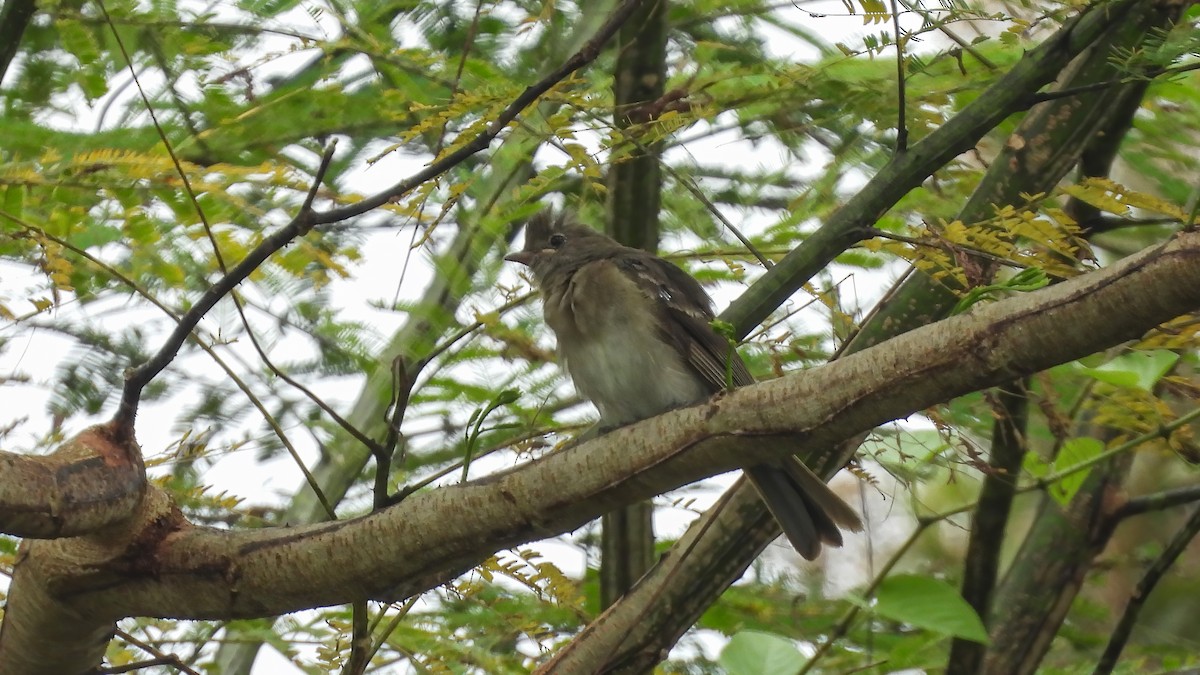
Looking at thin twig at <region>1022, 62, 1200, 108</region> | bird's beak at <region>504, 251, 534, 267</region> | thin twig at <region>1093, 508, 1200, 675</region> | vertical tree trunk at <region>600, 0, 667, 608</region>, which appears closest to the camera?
thin twig at <region>1022, 62, 1200, 108</region>

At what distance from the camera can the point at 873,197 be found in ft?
11.2

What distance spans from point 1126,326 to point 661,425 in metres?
0.89

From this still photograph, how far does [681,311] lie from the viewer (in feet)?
14.1

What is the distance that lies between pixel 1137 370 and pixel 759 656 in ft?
3.59

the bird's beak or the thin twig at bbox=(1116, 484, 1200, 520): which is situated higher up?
the bird's beak

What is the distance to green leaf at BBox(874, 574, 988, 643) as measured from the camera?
295 centimetres

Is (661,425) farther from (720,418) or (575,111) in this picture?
(575,111)

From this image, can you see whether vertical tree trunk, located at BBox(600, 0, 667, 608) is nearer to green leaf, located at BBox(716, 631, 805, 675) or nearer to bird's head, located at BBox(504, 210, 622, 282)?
bird's head, located at BBox(504, 210, 622, 282)

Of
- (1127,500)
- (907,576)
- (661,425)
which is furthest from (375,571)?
(1127,500)

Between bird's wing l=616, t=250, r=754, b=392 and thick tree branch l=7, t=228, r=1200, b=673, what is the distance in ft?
4.87

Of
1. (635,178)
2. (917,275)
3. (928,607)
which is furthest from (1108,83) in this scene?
(635,178)

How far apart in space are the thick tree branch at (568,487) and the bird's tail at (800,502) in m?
1.06

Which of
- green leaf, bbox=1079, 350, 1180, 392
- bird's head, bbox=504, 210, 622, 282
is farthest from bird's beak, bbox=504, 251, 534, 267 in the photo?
green leaf, bbox=1079, 350, 1180, 392

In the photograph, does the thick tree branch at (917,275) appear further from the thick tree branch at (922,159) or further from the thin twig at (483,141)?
the thin twig at (483,141)
